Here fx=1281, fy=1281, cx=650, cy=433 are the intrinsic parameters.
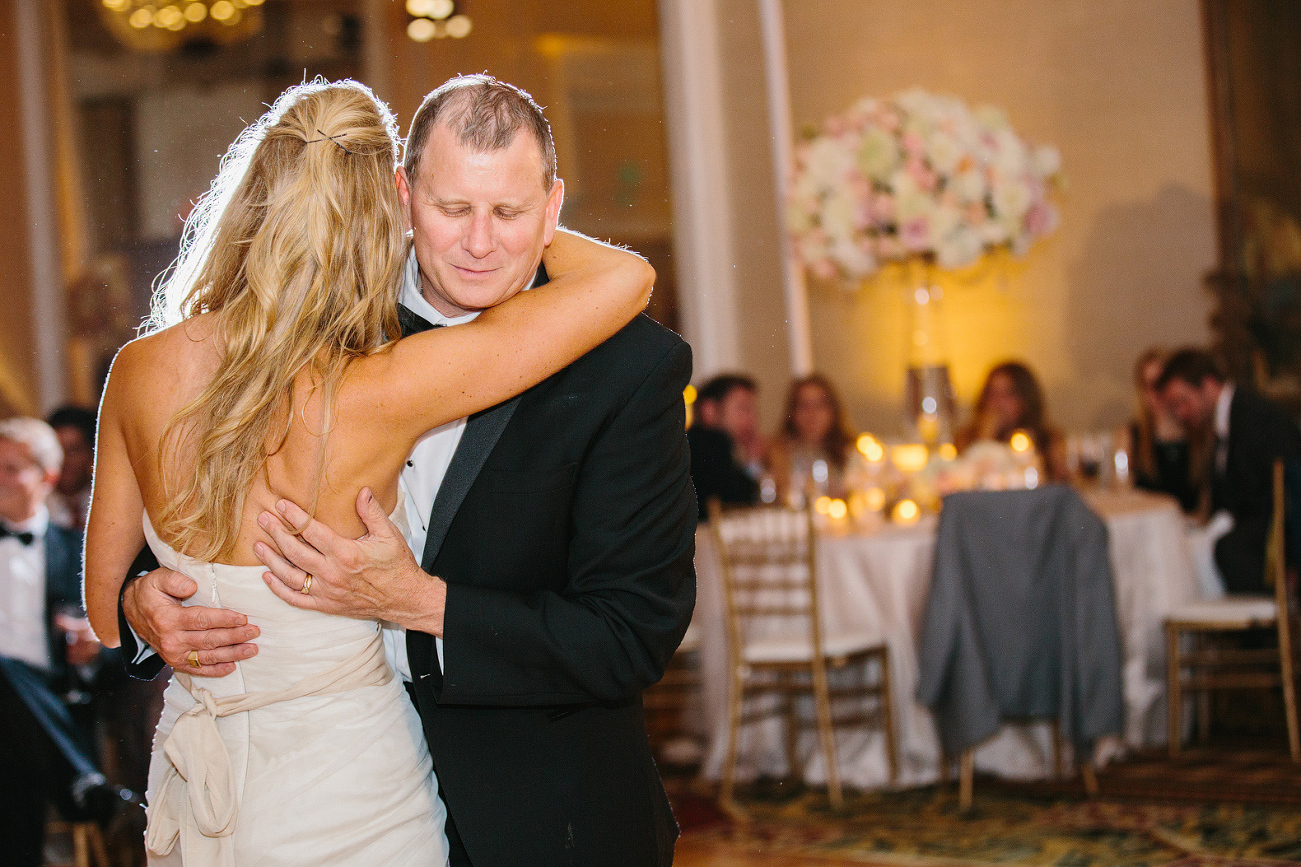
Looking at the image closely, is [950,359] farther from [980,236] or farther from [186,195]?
[186,195]

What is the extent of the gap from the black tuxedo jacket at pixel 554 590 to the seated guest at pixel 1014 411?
4405 millimetres

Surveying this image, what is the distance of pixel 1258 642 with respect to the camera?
5355mm

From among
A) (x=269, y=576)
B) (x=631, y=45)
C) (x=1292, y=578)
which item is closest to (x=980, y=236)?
(x=1292, y=578)

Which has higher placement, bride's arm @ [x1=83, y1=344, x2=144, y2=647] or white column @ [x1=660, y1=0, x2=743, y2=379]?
white column @ [x1=660, y1=0, x2=743, y2=379]

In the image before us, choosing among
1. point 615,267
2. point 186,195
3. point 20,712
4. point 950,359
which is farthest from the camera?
point 950,359

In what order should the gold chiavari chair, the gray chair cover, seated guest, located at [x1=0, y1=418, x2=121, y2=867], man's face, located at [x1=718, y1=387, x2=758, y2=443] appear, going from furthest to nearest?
man's face, located at [x1=718, y1=387, x2=758, y2=443] < the gold chiavari chair < the gray chair cover < seated guest, located at [x1=0, y1=418, x2=121, y2=867]

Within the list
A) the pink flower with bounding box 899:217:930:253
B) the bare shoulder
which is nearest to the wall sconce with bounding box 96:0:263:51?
the pink flower with bounding box 899:217:930:253

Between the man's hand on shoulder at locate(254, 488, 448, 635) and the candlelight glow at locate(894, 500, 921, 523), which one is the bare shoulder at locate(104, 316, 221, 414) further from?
the candlelight glow at locate(894, 500, 921, 523)

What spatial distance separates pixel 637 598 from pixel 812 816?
9.74 feet

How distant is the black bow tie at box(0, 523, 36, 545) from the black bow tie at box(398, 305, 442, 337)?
96.0 inches

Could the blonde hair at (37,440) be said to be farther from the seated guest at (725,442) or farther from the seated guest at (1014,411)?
the seated guest at (1014,411)

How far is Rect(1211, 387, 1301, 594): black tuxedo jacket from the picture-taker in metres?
5.21

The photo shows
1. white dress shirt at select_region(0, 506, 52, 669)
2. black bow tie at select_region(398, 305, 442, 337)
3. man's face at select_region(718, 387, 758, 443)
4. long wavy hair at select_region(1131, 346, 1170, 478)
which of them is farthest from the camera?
long wavy hair at select_region(1131, 346, 1170, 478)

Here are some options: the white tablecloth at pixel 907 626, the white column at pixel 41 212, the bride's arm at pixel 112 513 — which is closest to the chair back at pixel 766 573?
the white tablecloth at pixel 907 626
